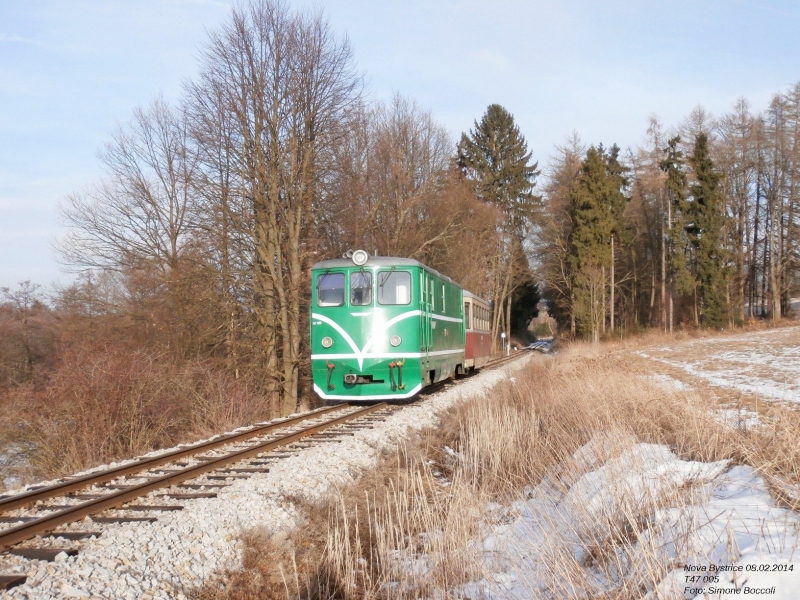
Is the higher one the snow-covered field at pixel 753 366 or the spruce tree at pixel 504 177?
the spruce tree at pixel 504 177

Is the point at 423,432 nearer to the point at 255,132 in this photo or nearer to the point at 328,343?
the point at 328,343

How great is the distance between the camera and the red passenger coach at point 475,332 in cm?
2015

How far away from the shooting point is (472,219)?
32562 mm

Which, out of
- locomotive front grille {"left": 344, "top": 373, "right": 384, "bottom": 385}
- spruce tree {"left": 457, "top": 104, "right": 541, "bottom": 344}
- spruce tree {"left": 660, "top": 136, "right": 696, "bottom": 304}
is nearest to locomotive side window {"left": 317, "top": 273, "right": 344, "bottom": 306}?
locomotive front grille {"left": 344, "top": 373, "right": 384, "bottom": 385}

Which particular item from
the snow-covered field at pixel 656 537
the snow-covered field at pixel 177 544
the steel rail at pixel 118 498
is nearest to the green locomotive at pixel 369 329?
the steel rail at pixel 118 498

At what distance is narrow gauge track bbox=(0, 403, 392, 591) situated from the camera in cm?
493

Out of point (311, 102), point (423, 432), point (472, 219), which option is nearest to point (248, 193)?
point (311, 102)

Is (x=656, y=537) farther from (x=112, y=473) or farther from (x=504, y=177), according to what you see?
(x=504, y=177)

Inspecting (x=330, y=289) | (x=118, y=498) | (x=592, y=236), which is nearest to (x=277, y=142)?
(x=330, y=289)

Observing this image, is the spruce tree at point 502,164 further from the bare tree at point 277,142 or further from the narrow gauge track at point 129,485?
the narrow gauge track at point 129,485

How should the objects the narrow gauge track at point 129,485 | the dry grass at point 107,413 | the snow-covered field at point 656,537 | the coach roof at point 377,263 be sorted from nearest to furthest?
the snow-covered field at point 656,537
the narrow gauge track at point 129,485
the dry grass at point 107,413
the coach roof at point 377,263

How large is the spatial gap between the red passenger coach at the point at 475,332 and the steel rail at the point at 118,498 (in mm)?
11261

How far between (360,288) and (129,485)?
7.12m

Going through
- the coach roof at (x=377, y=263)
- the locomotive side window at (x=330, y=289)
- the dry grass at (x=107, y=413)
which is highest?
the coach roof at (x=377, y=263)
